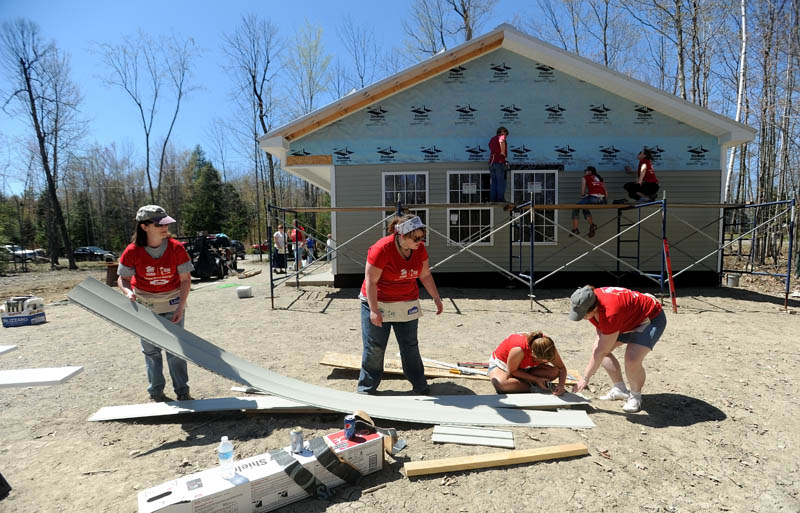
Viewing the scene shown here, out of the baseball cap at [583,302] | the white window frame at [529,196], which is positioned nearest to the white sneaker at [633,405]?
the baseball cap at [583,302]

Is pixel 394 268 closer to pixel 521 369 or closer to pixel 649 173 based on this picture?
pixel 521 369

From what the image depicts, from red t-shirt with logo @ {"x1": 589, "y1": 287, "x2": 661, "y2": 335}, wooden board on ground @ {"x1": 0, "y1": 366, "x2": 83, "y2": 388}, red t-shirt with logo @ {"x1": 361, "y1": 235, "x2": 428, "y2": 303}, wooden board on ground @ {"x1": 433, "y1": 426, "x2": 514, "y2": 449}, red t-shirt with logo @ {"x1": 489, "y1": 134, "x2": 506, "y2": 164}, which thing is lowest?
wooden board on ground @ {"x1": 433, "y1": 426, "x2": 514, "y2": 449}

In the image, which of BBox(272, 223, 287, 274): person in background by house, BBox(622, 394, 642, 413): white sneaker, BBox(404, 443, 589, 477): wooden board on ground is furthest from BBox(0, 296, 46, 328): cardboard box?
BBox(622, 394, 642, 413): white sneaker

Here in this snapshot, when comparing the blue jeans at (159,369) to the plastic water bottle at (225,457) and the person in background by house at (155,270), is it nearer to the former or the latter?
the person in background by house at (155,270)

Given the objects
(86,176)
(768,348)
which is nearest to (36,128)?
(86,176)

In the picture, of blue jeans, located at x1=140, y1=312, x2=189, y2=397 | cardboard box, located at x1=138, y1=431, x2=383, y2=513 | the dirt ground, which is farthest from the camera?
blue jeans, located at x1=140, y1=312, x2=189, y2=397

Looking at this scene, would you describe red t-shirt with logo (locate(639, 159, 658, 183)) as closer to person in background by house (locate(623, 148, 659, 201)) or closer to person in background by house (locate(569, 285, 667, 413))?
person in background by house (locate(623, 148, 659, 201))

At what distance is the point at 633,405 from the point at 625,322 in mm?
796

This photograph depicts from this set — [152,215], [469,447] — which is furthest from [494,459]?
[152,215]

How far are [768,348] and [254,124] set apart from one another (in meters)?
25.2

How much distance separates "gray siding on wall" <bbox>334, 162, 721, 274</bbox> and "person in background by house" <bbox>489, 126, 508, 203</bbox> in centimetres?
78

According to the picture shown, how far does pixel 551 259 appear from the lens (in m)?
10.4

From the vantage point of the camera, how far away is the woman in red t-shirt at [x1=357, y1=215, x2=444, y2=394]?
3.40 metres

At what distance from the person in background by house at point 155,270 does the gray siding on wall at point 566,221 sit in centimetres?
667
